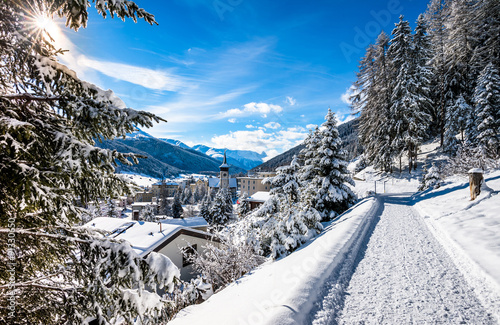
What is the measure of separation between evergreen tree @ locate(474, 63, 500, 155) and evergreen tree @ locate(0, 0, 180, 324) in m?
27.9

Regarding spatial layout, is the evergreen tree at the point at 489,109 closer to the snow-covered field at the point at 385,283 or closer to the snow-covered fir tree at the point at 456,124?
the snow-covered fir tree at the point at 456,124

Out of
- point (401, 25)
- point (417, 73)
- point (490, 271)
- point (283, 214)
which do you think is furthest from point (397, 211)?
point (401, 25)

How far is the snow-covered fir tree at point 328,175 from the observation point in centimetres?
1627

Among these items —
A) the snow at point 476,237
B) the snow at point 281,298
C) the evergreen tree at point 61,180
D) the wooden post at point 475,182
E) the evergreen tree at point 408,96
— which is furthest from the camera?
the evergreen tree at point 408,96

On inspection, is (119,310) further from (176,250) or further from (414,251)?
(176,250)

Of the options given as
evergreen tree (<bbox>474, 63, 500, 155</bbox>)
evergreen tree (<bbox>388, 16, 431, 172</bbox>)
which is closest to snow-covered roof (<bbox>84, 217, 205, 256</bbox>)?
evergreen tree (<bbox>388, 16, 431, 172</bbox>)

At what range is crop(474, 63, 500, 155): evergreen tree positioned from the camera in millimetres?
20297

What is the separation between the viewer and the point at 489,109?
21.2m

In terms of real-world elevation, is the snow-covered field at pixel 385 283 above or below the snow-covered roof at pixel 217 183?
above

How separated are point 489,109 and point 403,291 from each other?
26.6m

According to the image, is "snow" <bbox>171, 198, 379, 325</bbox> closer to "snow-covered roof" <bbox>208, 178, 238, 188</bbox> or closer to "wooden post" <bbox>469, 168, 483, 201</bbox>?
"wooden post" <bbox>469, 168, 483, 201</bbox>

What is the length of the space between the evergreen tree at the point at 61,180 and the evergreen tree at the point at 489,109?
27.9 meters

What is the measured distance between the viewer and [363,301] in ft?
14.6

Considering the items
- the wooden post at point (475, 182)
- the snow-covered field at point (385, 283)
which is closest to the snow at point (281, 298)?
the snow-covered field at point (385, 283)
